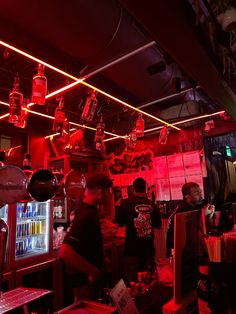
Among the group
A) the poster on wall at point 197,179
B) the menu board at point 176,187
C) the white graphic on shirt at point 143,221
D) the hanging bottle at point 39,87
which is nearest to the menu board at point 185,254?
the hanging bottle at point 39,87

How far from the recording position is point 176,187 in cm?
533

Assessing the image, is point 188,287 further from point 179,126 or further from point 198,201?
point 179,126

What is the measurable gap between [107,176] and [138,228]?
35.6 inches

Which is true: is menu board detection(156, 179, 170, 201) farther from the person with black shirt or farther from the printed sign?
the printed sign

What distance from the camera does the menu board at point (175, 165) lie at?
529 centimetres

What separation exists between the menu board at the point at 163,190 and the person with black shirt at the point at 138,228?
166 centimetres

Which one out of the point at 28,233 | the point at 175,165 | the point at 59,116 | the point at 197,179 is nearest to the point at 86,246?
the point at 59,116

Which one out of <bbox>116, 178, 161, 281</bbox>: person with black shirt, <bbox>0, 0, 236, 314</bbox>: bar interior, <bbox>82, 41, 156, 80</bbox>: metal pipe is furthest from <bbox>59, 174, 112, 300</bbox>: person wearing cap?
<bbox>82, 41, 156, 80</bbox>: metal pipe

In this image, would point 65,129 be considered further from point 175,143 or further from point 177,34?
point 175,143

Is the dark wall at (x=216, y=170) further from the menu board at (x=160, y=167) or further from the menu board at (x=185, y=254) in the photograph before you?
the menu board at (x=185, y=254)

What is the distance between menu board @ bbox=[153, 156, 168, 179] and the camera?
18.0ft

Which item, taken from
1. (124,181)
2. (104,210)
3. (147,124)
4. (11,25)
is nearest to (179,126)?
(147,124)

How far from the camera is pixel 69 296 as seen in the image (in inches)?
156

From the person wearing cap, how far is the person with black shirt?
3.20 ft
